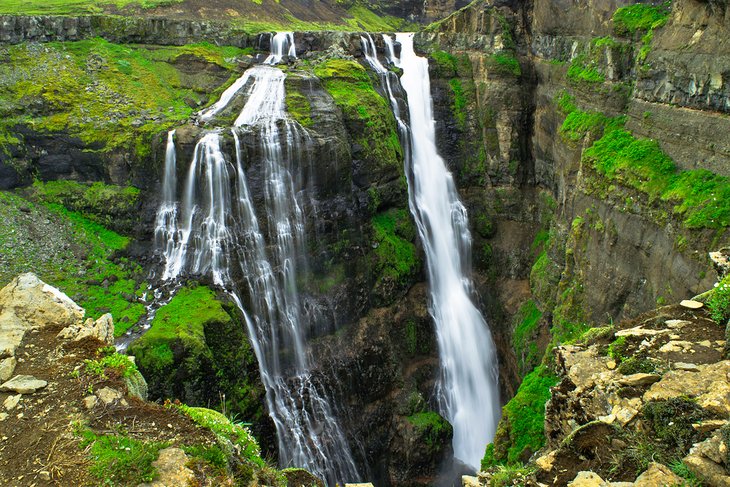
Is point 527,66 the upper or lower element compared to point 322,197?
upper

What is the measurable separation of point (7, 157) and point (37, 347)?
18455mm

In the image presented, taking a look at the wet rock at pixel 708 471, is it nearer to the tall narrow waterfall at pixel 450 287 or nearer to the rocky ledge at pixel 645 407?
the rocky ledge at pixel 645 407

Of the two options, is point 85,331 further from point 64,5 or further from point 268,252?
point 64,5

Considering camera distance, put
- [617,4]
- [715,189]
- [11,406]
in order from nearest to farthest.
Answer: [11,406]
[715,189]
[617,4]

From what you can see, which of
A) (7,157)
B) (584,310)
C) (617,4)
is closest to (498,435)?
(584,310)

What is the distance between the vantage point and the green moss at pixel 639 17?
17.2 metres

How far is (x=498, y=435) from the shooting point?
558 inches

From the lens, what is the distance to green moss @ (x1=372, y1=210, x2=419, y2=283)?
23578 mm

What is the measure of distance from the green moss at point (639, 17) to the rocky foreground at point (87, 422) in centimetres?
1833

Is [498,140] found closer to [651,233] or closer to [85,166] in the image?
[651,233]

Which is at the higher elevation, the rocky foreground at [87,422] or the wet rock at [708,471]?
the wet rock at [708,471]

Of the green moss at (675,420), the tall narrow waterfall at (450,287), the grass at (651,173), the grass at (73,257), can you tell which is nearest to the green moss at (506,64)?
the tall narrow waterfall at (450,287)

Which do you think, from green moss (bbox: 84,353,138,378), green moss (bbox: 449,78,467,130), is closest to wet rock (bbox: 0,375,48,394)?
green moss (bbox: 84,353,138,378)

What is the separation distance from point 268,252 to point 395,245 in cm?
643
